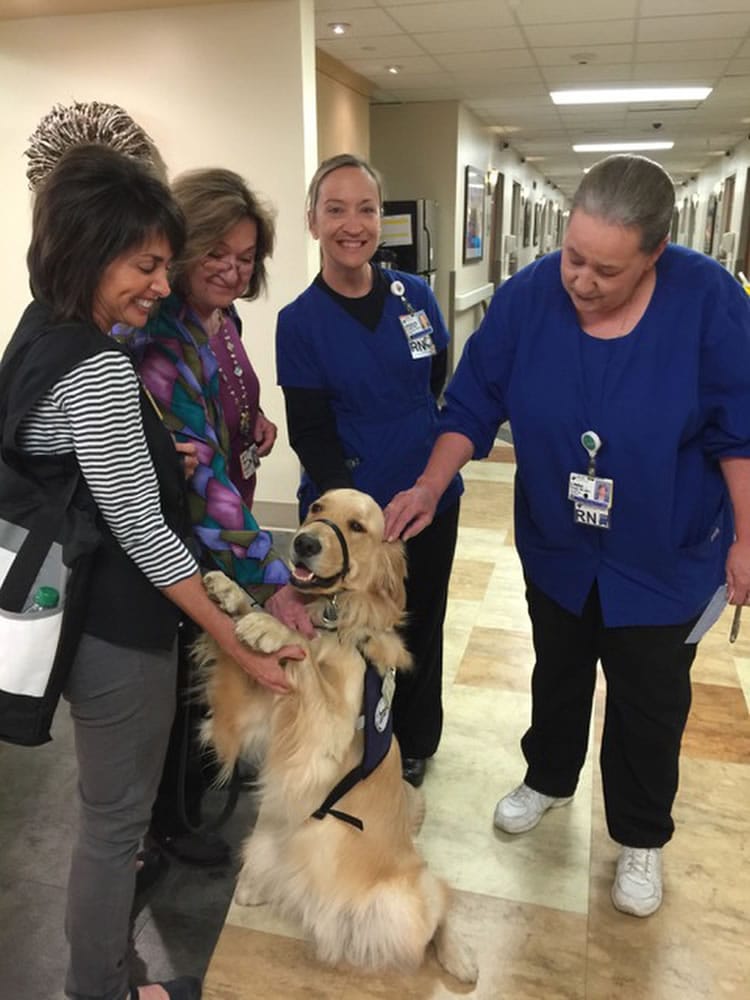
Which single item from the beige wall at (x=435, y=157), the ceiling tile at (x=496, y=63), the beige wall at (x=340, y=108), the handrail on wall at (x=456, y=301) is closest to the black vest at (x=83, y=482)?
the beige wall at (x=340, y=108)

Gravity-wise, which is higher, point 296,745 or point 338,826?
point 296,745

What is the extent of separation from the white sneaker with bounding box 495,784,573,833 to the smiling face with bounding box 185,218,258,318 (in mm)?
1519

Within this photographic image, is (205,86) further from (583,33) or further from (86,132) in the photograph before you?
(583,33)

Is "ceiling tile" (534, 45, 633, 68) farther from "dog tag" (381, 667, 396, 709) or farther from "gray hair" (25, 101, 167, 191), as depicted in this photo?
"dog tag" (381, 667, 396, 709)

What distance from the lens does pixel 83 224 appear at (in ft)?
3.60

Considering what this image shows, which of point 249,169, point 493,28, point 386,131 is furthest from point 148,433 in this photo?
point 386,131

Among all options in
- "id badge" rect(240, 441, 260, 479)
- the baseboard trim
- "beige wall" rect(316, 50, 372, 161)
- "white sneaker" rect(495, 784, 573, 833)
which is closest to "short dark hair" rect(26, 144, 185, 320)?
"id badge" rect(240, 441, 260, 479)

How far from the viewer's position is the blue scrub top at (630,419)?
1479 millimetres

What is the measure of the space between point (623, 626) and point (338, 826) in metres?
0.75

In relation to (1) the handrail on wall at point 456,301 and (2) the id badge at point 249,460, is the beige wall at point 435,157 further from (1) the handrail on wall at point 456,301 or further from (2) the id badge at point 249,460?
(2) the id badge at point 249,460

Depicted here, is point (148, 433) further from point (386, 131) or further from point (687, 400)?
point (386, 131)

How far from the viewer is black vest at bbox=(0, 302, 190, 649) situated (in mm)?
1077

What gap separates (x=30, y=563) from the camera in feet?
3.80

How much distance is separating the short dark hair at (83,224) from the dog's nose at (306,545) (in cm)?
60
